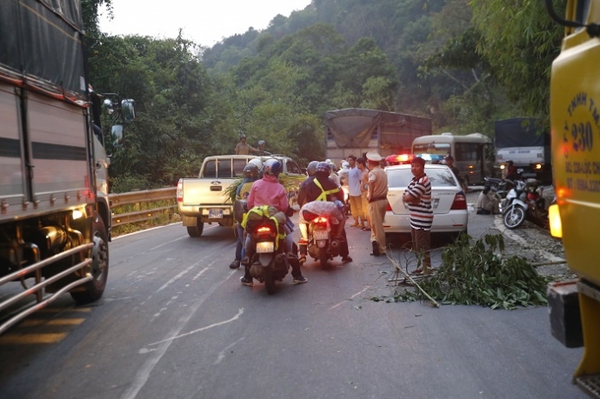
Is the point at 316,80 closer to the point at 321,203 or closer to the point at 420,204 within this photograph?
the point at 321,203

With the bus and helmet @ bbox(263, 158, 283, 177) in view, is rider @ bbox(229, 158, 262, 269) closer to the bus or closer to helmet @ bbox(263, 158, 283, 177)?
helmet @ bbox(263, 158, 283, 177)

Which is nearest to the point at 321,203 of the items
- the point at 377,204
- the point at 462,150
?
the point at 377,204

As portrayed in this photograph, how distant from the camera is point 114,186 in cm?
2481

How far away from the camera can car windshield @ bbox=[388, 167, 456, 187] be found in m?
13.4

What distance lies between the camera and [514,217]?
16.1m

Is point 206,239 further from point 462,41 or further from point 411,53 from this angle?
point 411,53

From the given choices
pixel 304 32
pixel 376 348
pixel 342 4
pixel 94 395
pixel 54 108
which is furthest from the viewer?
pixel 342 4

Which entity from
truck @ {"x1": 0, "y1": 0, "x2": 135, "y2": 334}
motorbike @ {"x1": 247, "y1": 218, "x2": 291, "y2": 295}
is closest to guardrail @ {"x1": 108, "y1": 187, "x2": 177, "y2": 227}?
truck @ {"x1": 0, "y1": 0, "x2": 135, "y2": 334}

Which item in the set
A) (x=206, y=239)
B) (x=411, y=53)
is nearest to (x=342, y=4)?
Answer: (x=411, y=53)

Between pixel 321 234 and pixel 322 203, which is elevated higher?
pixel 322 203

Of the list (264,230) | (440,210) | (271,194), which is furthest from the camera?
(440,210)

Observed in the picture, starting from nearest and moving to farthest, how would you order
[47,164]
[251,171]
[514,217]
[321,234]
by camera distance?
[47,164] < [321,234] < [251,171] < [514,217]

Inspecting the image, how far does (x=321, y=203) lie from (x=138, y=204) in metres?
10.0

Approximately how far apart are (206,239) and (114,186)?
1027 cm
